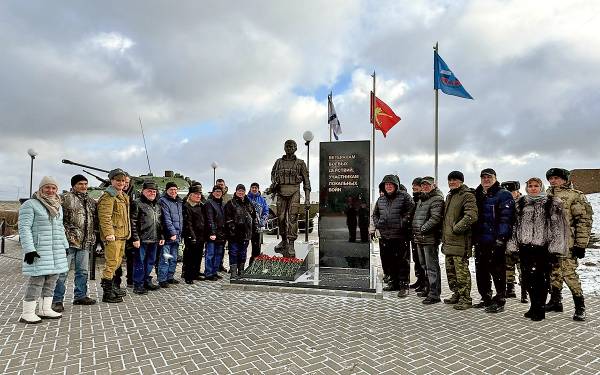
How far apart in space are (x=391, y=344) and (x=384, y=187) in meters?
3.34

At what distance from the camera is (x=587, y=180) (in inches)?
1293

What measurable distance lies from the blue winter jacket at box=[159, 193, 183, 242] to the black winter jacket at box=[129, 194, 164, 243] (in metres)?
0.16

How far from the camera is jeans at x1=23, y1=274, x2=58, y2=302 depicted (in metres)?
4.72

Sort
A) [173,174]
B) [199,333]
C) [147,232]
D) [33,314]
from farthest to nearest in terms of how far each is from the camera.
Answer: [173,174], [147,232], [33,314], [199,333]

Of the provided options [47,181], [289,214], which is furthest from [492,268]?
[47,181]

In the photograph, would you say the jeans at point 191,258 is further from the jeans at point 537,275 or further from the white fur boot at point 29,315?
the jeans at point 537,275

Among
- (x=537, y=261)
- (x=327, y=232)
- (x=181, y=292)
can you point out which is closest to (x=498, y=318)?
(x=537, y=261)

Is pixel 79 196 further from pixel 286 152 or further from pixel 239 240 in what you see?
pixel 286 152

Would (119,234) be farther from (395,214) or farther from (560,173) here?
(560,173)

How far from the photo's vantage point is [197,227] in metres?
7.50

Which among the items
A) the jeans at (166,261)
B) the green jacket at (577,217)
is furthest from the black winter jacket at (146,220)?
the green jacket at (577,217)

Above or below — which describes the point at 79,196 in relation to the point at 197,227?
above

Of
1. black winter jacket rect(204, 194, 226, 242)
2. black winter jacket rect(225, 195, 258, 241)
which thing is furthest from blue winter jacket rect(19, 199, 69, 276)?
black winter jacket rect(225, 195, 258, 241)

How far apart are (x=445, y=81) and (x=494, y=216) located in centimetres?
734
